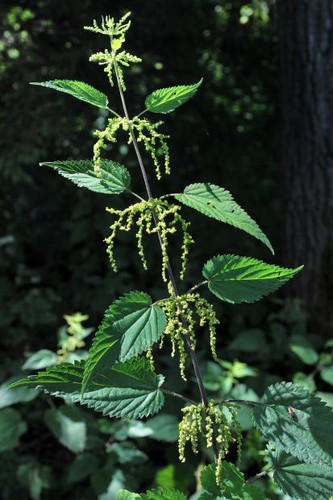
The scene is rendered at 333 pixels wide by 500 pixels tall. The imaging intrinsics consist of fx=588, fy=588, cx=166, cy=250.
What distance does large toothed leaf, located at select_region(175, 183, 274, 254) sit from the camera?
0.93m

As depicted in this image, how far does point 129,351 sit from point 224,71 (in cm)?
376

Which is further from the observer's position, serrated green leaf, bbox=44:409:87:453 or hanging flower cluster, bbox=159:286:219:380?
serrated green leaf, bbox=44:409:87:453

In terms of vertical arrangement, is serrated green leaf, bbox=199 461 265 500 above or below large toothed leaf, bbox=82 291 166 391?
below

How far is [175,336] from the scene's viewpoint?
964 mm

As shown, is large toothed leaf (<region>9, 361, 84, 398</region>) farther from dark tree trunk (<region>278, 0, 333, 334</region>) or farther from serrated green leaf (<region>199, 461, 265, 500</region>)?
dark tree trunk (<region>278, 0, 333, 334</region>)

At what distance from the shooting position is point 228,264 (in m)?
1.00

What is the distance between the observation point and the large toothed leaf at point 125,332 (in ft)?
2.87

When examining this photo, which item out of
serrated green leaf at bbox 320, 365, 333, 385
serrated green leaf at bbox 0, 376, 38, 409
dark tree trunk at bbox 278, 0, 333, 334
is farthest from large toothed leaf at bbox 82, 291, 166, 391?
dark tree trunk at bbox 278, 0, 333, 334

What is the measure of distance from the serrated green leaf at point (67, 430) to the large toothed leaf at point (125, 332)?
5.50ft

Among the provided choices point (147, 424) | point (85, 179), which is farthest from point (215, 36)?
point (85, 179)

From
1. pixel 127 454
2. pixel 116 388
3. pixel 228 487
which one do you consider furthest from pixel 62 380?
pixel 127 454

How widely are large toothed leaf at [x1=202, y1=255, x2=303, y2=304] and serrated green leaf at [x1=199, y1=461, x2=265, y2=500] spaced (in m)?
0.31

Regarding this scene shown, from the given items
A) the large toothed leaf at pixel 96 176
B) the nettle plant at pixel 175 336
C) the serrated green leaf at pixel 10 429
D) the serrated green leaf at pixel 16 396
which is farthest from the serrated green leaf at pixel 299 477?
the serrated green leaf at pixel 10 429

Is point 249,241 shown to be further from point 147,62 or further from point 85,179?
point 85,179
